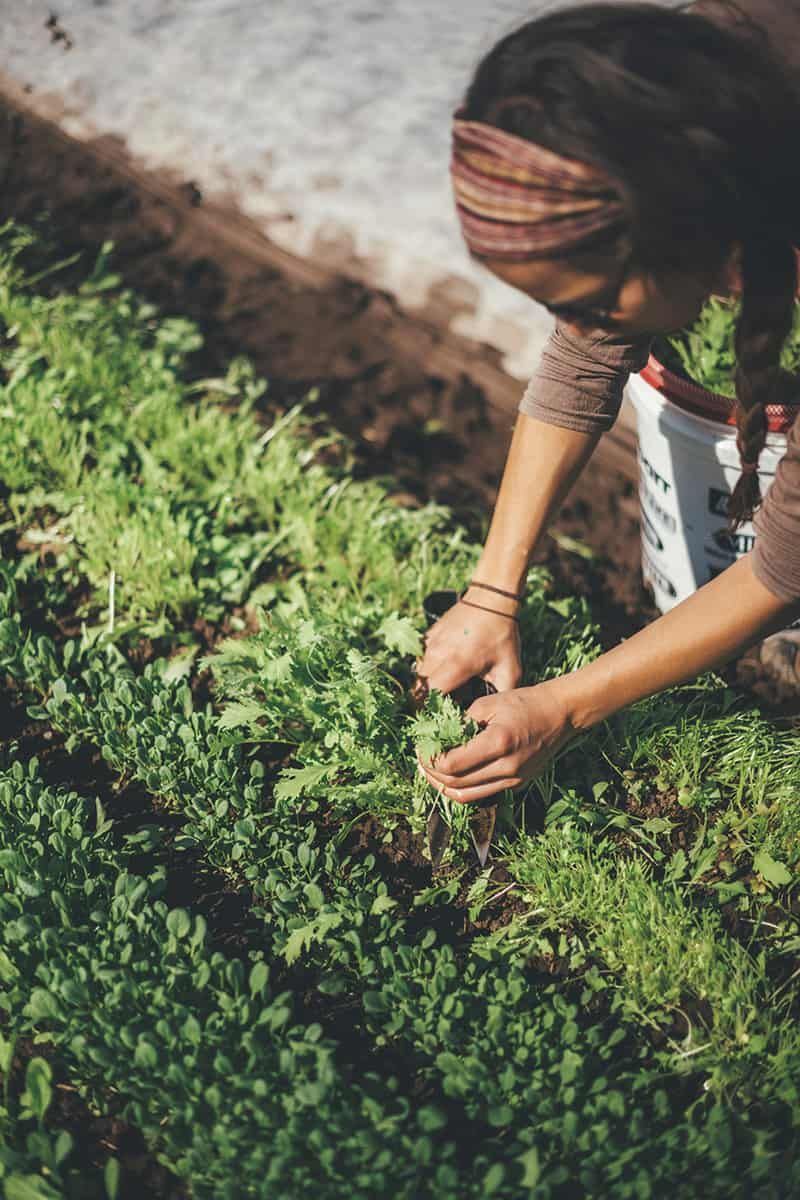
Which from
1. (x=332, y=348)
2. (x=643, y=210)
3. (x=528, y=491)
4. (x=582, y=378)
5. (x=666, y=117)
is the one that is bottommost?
(x=332, y=348)

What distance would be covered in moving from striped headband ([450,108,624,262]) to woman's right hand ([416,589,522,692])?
2.54 ft

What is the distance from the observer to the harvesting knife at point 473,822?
1788 mm

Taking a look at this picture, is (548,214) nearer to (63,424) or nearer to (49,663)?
(49,663)

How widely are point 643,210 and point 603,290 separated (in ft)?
0.41

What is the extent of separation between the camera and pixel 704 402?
196 centimetres

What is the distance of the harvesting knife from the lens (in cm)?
179

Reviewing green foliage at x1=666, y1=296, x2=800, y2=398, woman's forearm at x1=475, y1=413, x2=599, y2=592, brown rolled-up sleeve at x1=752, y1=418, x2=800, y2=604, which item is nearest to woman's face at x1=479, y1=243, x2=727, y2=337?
brown rolled-up sleeve at x1=752, y1=418, x2=800, y2=604

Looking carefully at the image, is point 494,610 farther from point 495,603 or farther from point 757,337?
point 757,337

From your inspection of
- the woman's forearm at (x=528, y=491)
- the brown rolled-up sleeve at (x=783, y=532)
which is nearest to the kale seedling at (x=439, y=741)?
the woman's forearm at (x=528, y=491)

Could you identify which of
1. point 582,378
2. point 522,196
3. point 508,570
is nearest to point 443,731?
point 508,570

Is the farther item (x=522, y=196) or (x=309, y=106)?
(x=309, y=106)

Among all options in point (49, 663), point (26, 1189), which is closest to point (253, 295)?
point (49, 663)

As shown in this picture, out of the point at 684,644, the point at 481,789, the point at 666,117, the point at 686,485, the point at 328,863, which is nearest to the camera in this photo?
the point at 666,117

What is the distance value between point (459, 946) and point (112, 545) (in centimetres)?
128
